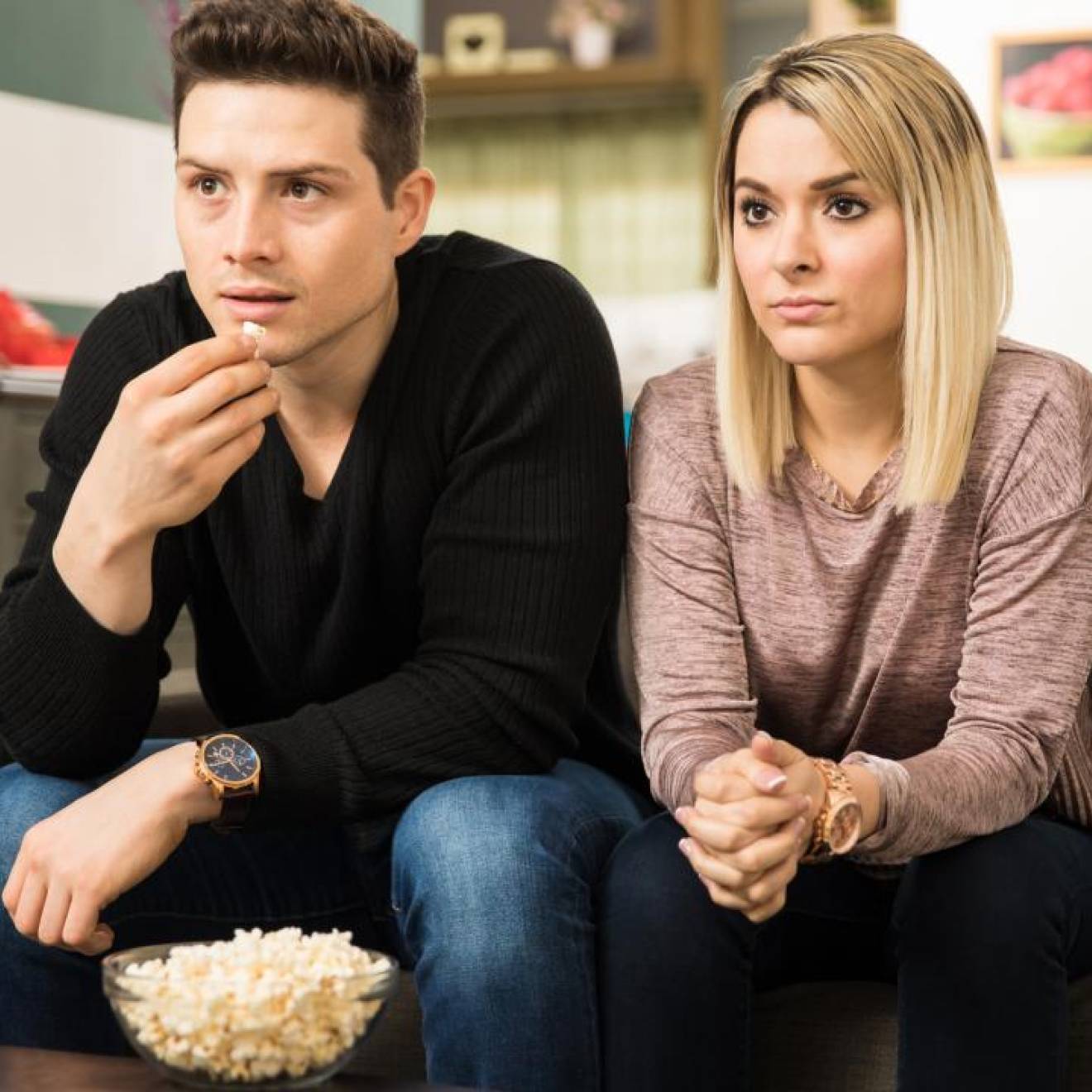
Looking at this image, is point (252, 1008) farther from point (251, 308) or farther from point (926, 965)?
point (251, 308)

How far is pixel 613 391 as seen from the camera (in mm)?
1676

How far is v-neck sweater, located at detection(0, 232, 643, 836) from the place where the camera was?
1530 mm

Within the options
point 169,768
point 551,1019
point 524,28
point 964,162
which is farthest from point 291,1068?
point 524,28

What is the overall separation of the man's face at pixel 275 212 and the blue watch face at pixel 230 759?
34 centimetres

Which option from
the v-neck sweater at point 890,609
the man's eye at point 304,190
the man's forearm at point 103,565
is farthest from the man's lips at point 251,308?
the v-neck sweater at point 890,609

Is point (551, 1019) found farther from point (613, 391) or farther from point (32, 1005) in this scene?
point (613, 391)

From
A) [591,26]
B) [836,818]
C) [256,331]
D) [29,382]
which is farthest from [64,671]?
[591,26]

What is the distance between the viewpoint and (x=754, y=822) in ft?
4.20

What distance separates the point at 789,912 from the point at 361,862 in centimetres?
37

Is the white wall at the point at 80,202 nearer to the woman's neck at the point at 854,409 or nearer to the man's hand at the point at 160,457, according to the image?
the man's hand at the point at 160,457

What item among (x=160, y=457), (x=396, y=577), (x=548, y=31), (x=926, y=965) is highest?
(x=548, y=31)

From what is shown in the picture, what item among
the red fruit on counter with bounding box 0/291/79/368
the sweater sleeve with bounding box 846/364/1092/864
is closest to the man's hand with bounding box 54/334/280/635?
the sweater sleeve with bounding box 846/364/1092/864

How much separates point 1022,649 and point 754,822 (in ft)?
1.01

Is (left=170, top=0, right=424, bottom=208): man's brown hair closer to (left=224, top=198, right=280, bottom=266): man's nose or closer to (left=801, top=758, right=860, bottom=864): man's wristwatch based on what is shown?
(left=224, top=198, right=280, bottom=266): man's nose
